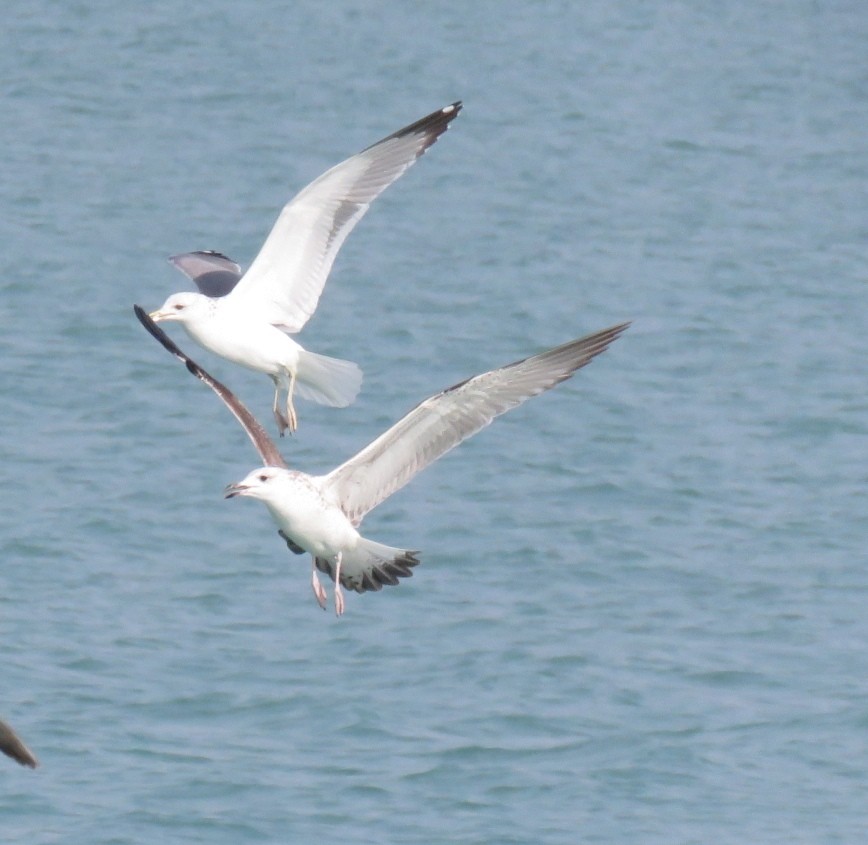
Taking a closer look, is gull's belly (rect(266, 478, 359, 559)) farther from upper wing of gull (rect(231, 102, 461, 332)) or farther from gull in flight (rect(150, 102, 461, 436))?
upper wing of gull (rect(231, 102, 461, 332))

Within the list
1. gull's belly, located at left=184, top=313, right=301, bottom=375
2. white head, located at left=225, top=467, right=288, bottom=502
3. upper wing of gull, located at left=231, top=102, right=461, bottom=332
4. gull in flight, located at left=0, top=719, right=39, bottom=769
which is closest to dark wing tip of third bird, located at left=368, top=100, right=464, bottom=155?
upper wing of gull, located at left=231, top=102, right=461, bottom=332

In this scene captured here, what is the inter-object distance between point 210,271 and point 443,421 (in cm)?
270

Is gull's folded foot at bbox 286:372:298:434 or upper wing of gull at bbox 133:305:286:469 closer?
upper wing of gull at bbox 133:305:286:469

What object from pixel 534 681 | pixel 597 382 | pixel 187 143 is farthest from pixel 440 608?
pixel 187 143

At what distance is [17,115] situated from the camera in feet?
76.4

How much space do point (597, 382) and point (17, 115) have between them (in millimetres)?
8142

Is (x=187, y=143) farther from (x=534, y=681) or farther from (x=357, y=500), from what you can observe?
(x=357, y=500)

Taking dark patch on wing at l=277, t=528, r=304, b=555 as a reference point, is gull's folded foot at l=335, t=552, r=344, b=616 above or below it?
below

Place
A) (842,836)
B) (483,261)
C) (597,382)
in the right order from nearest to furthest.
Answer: (842,836) → (597,382) → (483,261)

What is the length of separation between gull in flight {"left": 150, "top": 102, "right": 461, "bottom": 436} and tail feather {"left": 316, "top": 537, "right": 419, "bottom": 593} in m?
0.70

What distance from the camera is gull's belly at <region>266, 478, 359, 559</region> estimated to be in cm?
843

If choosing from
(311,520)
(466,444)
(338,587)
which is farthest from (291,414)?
(466,444)

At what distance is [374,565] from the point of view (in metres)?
8.70

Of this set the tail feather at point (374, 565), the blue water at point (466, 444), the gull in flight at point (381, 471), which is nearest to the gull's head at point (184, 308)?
the gull in flight at point (381, 471)
